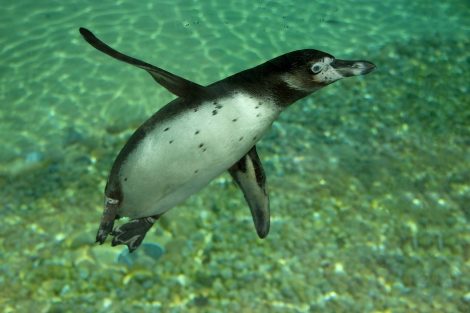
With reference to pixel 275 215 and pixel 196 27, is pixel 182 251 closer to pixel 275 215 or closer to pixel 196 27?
pixel 275 215

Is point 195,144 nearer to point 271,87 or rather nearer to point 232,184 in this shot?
point 271,87

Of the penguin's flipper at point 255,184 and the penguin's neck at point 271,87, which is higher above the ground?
the penguin's neck at point 271,87

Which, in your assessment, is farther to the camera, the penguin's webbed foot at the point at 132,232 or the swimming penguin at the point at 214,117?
the penguin's webbed foot at the point at 132,232

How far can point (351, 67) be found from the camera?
7.27 ft

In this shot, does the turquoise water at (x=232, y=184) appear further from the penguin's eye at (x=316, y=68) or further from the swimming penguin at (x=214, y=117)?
the penguin's eye at (x=316, y=68)

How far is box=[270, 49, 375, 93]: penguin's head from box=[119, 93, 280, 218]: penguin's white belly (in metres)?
0.17

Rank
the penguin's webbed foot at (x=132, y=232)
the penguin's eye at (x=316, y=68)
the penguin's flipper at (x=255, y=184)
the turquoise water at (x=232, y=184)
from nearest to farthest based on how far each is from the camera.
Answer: the penguin's eye at (x=316, y=68), the penguin's flipper at (x=255, y=184), the penguin's webbed foot at (x=132, y=232), the turquoise water at (x=232, y=184)

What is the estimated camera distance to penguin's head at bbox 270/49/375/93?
2154 millimetres

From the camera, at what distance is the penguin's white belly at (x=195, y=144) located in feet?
7.12

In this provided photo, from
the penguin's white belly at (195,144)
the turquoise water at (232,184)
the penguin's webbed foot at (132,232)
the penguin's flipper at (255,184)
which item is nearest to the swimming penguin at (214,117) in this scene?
the penguin's white belly at (195,144)

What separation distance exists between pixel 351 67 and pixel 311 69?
21cm

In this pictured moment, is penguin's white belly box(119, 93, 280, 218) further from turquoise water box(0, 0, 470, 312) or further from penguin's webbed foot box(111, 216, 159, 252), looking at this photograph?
turquoise water box(0, 0, 470, 312)

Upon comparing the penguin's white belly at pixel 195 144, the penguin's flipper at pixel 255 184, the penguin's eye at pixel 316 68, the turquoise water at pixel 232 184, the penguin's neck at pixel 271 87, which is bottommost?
the turquoise water at pixel 232 184

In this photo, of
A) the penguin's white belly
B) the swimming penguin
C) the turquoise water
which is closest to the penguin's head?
the swimming penguin
